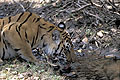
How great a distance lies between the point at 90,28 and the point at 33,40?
2753 millimetres

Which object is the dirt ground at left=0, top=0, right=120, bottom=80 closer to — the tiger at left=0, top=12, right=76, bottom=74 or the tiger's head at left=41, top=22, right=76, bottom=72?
the tiger's head at left=41, top=22, right=76, bottom=72

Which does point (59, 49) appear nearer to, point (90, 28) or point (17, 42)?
point (17, 42)

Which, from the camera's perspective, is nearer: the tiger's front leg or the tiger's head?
the tiger's front leg

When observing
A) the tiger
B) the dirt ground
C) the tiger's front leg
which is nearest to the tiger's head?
the tiger

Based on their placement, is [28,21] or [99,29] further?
[99,29]

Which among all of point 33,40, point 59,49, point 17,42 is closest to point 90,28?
point 59,49

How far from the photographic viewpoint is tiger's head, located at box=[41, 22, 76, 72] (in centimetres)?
579

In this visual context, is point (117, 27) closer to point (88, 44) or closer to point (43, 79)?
point (88, 44)

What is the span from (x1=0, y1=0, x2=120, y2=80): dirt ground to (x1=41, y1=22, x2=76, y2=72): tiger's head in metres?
0.28

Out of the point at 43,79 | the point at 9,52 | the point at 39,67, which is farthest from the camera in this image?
the point at 9,52

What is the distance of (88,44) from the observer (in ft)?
24.6

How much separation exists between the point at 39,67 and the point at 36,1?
526 cm

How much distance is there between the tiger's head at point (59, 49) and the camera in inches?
228

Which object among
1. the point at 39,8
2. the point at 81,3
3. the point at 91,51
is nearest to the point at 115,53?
the point at 91,51
